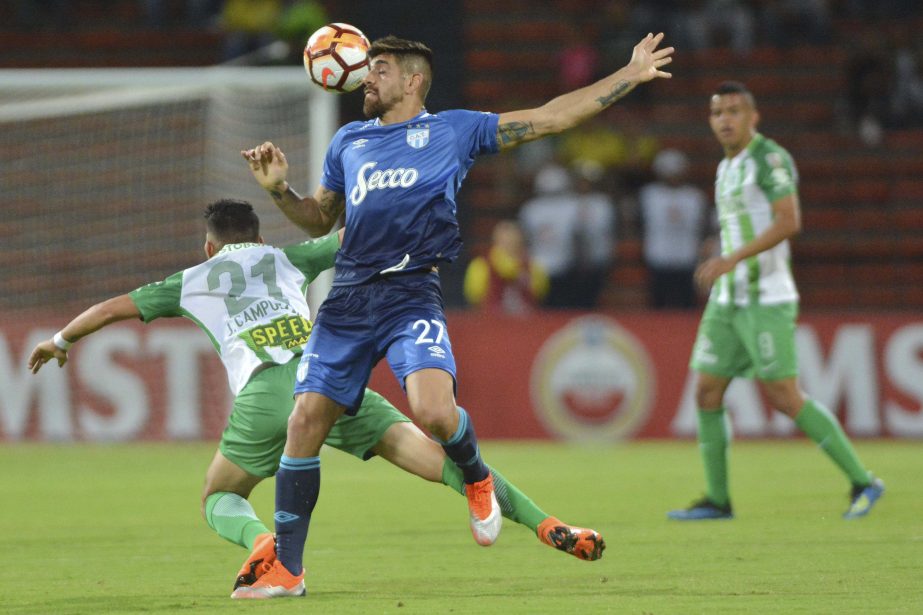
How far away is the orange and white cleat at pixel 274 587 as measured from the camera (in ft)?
18.4

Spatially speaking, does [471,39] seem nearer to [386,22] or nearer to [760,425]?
[386,22]

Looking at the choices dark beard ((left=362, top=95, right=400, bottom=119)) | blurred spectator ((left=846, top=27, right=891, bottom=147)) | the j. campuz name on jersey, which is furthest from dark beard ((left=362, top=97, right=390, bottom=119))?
blurred spectator ((left=846, top=27, right=891, bottom=147))

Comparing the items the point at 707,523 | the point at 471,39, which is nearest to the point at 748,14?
the point at 471,39

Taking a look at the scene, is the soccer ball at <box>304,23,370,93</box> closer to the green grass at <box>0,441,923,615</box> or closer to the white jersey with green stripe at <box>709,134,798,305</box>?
the green grass at <box>0,441,923,615</box>

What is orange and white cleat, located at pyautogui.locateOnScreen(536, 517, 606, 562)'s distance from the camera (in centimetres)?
574

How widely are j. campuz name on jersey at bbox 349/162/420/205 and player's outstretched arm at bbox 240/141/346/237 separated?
26 cm

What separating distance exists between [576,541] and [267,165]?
6.25 feet

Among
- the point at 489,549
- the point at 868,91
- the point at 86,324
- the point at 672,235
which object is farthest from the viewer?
the point at 868,91

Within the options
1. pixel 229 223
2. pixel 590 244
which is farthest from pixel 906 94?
pixel 229 223

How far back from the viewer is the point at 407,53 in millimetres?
6113

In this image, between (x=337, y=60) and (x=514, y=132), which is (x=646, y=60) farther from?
(x=337, y=60)

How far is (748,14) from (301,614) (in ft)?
52.3

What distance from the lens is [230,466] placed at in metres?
6.32

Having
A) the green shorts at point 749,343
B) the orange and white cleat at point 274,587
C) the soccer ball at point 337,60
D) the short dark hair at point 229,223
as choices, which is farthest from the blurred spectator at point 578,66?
the orange and white cleat at point 274,587
